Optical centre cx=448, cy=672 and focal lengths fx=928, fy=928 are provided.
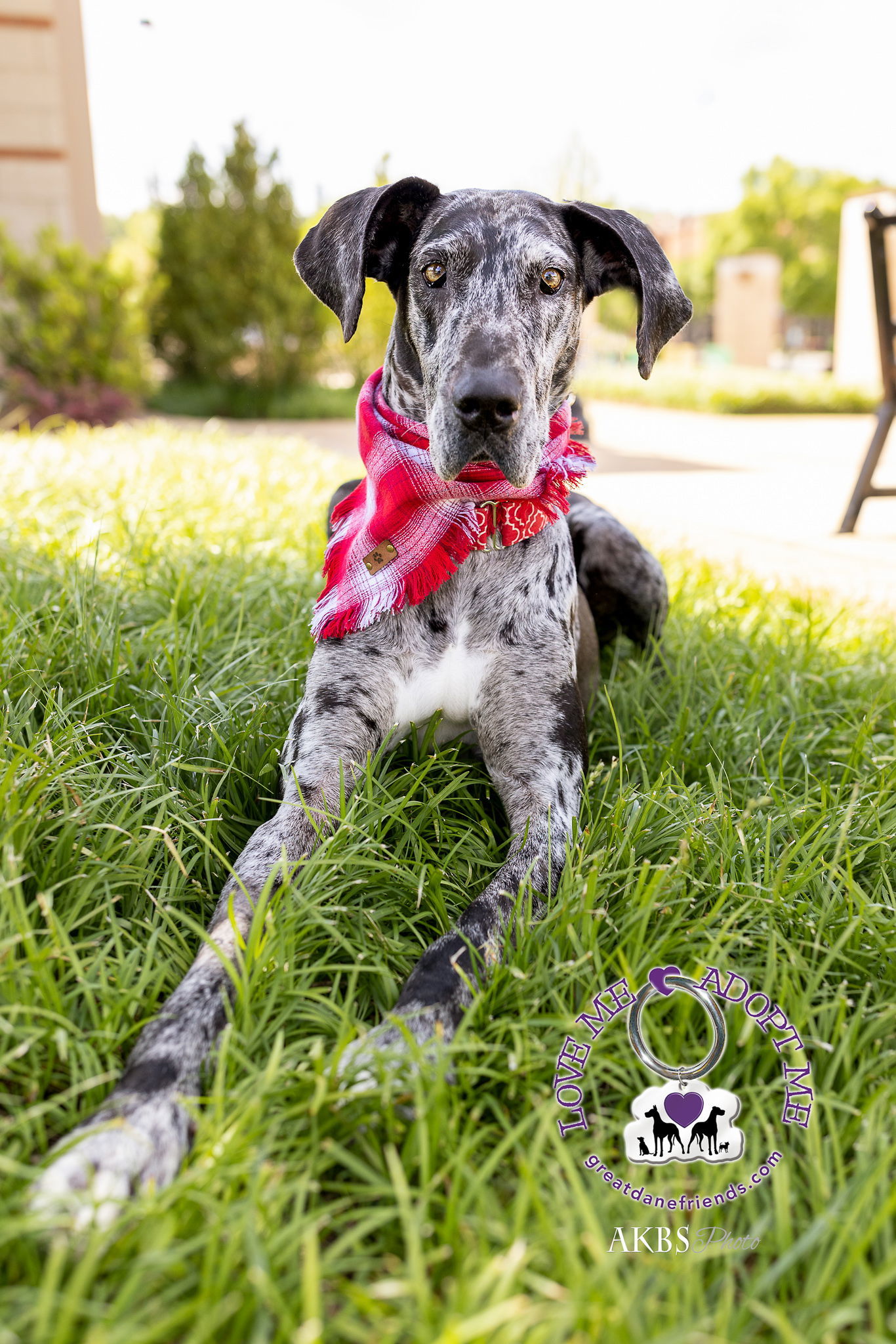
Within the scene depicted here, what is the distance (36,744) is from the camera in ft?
6.61

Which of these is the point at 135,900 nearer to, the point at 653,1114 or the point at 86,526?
the point at 653,1114

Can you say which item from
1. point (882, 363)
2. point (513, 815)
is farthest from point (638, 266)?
point (882, 363)

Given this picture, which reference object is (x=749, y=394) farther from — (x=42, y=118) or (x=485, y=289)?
(x=485, y=289)

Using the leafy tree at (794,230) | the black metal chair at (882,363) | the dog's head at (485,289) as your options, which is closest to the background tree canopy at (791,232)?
the leafy tree at (794,230)

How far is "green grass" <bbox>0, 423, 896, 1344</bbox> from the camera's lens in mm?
1092

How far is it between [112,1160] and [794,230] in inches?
2377

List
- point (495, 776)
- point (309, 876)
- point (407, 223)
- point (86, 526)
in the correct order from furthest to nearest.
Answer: point (86, 526), point (407, 223), point (495, 776), point (309, 876)

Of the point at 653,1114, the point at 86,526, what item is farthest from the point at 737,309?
the point at 653,1114

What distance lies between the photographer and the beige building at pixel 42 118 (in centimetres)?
945

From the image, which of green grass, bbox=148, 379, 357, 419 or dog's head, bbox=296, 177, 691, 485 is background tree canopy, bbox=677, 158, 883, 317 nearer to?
green grass, bbox=148, 379, 357, 419

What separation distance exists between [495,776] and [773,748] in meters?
0.98

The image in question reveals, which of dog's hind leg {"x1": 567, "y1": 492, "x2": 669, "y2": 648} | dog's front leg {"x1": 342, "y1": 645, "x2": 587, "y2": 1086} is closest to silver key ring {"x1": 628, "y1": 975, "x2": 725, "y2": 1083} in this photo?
dog's front leg {"x1": 342, "y1": 645, "x2": 587, "y2": 1086}

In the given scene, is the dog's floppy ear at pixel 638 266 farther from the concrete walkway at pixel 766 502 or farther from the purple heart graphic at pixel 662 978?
the concrete walkway at pixel 766 502

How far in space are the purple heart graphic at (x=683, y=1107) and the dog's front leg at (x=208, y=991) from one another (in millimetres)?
710
